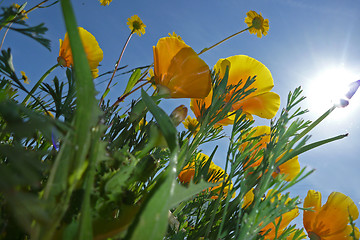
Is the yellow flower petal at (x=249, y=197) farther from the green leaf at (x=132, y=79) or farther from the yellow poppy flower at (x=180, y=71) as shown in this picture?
the green leaf at (x=132, y=79)

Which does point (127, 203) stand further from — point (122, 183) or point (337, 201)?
point (337, 201)

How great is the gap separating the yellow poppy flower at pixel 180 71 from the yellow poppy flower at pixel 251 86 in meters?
0.10

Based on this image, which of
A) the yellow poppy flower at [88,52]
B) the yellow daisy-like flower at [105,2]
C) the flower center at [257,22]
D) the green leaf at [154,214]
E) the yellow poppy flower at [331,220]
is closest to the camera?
the green leaf at [154,214]

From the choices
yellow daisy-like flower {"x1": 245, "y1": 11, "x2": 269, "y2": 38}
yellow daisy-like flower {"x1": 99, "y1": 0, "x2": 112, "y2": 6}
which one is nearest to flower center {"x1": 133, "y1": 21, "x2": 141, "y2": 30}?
yellow daisy-like flower {"x1": 99, "y1": 0, "x2": 112, "y2": 6}

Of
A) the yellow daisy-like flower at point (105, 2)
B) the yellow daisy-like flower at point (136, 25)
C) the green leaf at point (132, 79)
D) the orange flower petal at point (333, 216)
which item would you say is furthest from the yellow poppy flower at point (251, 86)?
the yellow daisy-like flower at point (136, 25)

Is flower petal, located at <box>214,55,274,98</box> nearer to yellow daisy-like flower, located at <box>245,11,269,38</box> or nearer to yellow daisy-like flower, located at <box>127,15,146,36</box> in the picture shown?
yellow daisy-like flower, located at <box>245,11,269,38</box>

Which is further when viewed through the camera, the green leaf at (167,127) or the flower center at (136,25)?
the flower center at (136,25)

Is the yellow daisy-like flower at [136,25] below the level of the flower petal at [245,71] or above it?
above

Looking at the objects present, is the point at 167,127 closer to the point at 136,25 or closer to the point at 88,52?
the point at 88,52

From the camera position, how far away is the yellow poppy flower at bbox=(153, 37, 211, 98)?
56 cm

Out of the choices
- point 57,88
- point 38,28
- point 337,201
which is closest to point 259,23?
point 337,201

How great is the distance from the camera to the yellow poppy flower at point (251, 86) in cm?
68

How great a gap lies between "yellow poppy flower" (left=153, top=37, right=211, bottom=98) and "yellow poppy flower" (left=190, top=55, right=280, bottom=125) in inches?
3.8

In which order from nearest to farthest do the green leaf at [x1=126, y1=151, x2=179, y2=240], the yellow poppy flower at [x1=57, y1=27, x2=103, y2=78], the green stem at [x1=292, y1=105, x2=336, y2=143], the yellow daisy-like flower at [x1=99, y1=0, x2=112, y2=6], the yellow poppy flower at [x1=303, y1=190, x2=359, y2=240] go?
the green leaf at [x1=126, y1=151, x2=179, y2=240] → the green stem at [x1=292, y1=105, x2=336, y2=143] → the yellow poppy flower at [x1=303, y1=190, x2=359, y2=240] → the yellow poppy flower at [x1=57, y1=27, x2=103, y2=78] → the yellow daisy-like flower at [x1=99, y1=0, x2=112, y2=6]
